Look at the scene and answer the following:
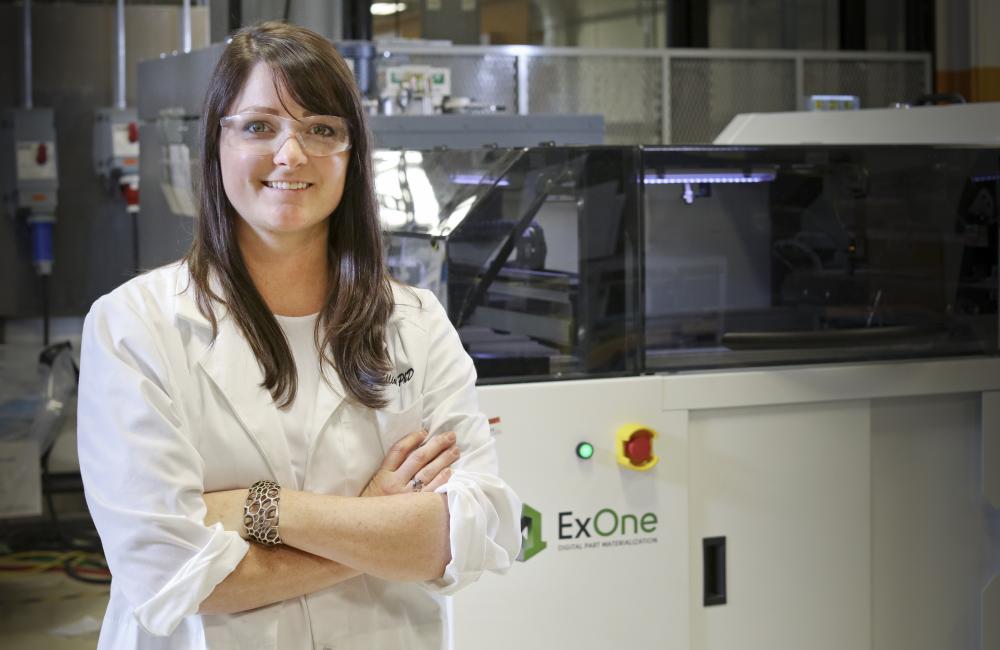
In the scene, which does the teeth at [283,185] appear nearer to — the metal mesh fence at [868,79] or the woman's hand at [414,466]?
the woman's hand at [414,466]

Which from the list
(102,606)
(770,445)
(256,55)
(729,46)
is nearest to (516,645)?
(770,445)

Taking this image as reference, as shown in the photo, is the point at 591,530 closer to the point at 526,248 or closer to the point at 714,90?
the point at 526,248

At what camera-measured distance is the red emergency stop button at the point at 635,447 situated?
2090 millimetres

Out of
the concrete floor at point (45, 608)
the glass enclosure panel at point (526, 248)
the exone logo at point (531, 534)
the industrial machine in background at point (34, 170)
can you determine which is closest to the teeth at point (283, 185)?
the glass enclosure panel at point (526, 248)

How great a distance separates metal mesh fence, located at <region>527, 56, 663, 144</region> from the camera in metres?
4.48

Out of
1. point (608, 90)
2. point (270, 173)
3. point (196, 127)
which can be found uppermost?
point (608, 90)

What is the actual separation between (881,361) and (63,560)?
2.89 meters

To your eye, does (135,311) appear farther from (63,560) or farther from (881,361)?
(63,560)

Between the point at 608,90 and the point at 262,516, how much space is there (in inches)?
144

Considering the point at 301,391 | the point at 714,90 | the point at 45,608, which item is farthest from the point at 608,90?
the point at 301,391

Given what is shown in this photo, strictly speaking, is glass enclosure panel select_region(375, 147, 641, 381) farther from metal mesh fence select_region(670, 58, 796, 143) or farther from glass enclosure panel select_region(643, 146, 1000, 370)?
metal mesh fence select_region(670, 58, 796, 143)

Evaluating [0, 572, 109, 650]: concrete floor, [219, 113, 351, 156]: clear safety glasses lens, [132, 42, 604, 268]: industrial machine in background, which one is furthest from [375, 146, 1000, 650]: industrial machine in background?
[0, 572, 109, 650]: concrete floor

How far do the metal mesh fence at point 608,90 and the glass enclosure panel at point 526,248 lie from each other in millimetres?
2423

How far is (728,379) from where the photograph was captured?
217 cm
